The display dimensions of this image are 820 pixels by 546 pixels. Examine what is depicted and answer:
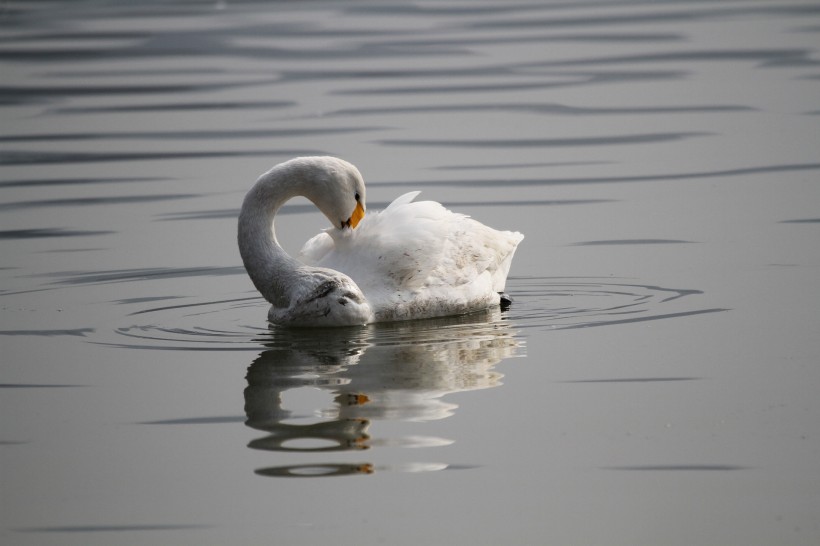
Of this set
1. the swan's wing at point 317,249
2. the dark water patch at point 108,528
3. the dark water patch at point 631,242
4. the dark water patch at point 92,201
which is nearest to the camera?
the dark water patch at point 108,528

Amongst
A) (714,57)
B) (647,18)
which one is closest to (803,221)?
(714,57)

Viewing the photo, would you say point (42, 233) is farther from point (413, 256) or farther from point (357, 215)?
point (413, 256)

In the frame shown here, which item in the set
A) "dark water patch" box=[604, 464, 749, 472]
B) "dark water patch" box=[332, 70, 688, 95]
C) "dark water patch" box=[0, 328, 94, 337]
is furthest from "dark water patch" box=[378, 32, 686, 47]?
"dark water patch" box=[604, 464, 749, 472]

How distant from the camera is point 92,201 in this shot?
15047 mm

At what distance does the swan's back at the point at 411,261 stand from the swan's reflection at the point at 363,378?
126 millimetres

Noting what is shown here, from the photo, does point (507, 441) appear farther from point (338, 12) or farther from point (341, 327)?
point (338, 12)

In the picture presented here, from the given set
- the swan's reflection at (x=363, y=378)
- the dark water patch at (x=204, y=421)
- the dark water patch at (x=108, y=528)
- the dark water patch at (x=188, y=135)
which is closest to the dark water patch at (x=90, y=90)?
the dark water patch at (x=188, y=135)

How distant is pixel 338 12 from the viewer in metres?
35.6

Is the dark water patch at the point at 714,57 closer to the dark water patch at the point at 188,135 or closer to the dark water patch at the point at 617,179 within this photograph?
the dark water patch at the point at 188,135

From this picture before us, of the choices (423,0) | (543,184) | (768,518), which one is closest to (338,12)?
(423,0)

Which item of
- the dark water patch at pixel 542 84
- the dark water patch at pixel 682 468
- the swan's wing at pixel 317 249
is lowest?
the dark water patch at pixel 682 468

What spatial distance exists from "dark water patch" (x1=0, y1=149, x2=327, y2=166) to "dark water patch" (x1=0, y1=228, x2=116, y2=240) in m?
3.80

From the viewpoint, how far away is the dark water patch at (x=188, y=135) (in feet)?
60.4

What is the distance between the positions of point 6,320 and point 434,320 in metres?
2.82
